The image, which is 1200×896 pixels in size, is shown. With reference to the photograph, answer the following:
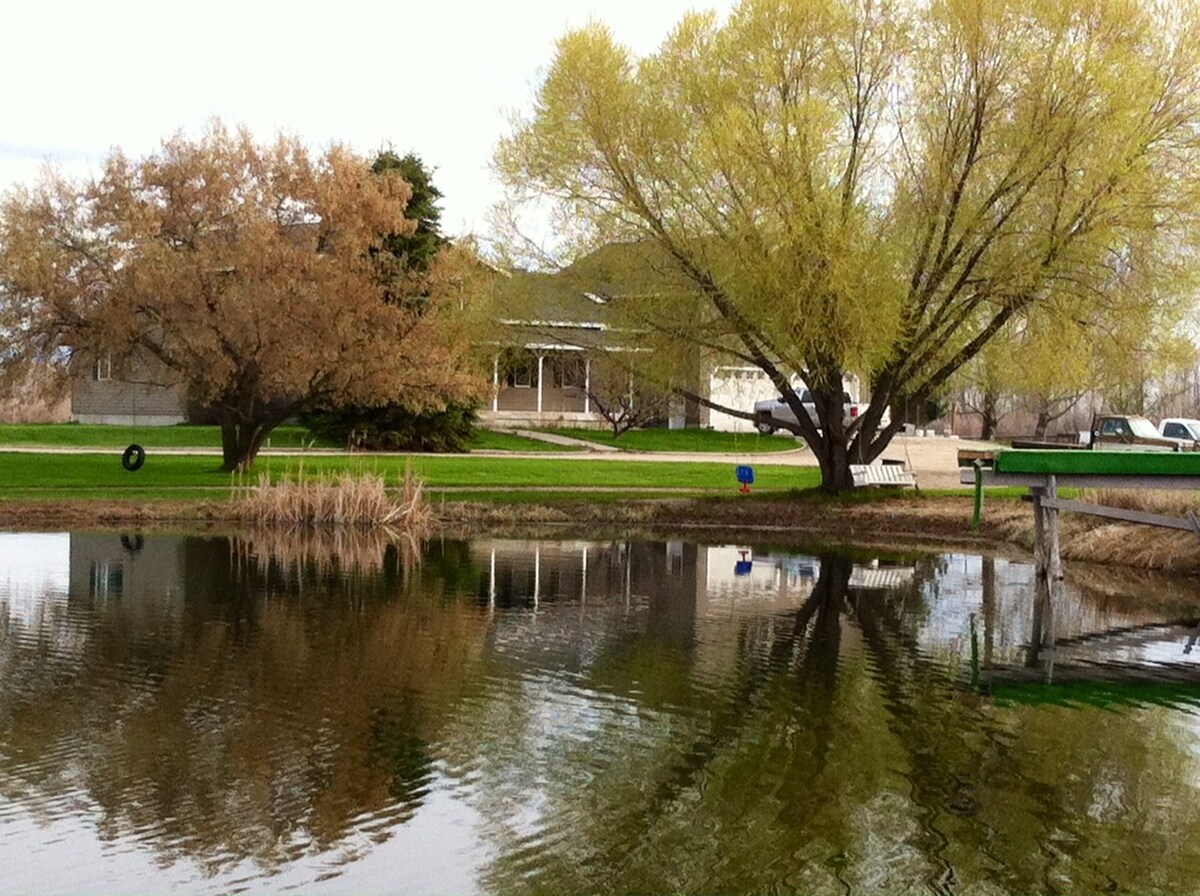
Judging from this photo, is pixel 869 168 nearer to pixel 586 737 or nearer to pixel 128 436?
pixel 586 737

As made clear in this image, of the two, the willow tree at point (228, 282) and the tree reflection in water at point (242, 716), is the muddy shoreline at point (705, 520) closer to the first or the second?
the willow tree at point (228, 282)

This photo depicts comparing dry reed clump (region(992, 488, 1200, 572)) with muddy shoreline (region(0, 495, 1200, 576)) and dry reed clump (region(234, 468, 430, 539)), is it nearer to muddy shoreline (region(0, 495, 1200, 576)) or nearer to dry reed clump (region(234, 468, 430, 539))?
muddy shoreline (region(0, 495, 1200, 576))

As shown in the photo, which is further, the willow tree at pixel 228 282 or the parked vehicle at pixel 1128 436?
the parked vehicle at pixel 1128 436

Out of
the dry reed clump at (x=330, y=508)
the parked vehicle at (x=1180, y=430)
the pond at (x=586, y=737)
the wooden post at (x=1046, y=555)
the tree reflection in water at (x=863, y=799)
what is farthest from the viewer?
the parked vehicle at (x=1180, y=430)

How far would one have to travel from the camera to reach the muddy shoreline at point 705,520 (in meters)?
27.9

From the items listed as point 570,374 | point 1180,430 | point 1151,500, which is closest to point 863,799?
point 1151,500

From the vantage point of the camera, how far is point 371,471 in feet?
115

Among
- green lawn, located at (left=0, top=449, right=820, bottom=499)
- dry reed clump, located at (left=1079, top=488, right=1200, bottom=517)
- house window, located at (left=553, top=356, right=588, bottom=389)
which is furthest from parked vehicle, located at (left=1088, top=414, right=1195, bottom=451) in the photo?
house window, located at (left=553, top=356, right=588, bottom=389)

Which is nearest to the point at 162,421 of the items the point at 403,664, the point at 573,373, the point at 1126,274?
the point at 573,373

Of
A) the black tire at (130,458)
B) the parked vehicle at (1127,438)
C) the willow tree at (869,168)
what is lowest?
the black tire at (130,458)

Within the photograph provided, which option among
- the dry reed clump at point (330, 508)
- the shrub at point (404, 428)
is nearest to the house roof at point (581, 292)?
the dry reed clump at point (330, 508)

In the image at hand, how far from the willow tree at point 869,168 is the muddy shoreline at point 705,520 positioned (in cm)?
278

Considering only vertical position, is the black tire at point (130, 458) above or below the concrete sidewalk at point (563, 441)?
below

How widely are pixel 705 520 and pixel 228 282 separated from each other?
38.0 feet
